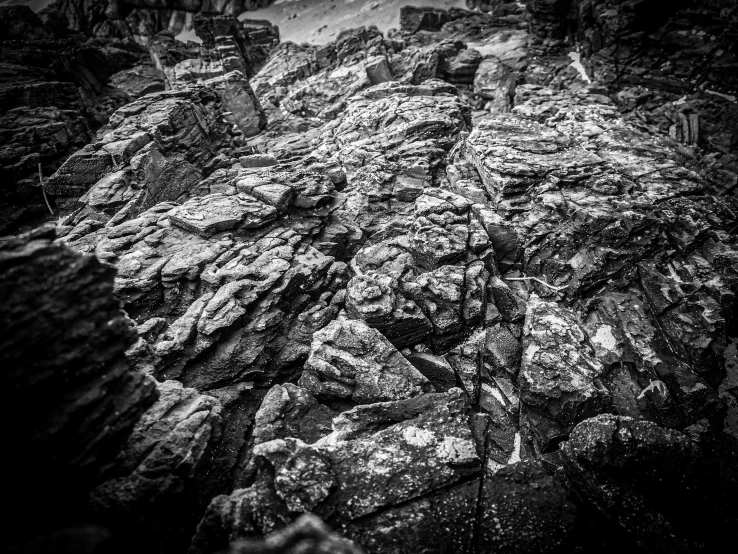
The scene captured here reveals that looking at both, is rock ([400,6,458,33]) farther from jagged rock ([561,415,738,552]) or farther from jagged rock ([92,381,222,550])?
jagged rock ([92,381,222,550])

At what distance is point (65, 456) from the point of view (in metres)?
4.65

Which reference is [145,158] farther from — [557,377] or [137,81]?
[137,81]

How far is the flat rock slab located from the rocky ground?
124 mm

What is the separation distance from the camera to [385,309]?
1012 centimetres

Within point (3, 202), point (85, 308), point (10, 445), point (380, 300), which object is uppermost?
point (3, 202)

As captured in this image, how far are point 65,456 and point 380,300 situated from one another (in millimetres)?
8031

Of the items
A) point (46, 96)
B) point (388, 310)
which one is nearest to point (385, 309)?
point (388, 310)

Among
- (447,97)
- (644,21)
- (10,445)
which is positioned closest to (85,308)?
(10,445)

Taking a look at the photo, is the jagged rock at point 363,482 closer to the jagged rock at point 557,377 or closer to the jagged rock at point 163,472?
the jagged rock at point 163,472

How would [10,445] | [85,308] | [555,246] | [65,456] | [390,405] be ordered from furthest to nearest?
[555,246] → [390,405] → [85,308] → [65,456] → [10,445]

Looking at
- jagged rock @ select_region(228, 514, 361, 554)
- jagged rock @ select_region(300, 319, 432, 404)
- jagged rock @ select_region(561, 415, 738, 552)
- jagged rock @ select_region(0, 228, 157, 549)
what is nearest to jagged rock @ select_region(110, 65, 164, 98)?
jagged rock @ select_region(0, 228, 157, 549)

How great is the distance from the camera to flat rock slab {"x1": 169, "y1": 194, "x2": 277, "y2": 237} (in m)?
11.7

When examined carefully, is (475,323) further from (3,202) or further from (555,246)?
(3,202)

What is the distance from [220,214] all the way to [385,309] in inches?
310
